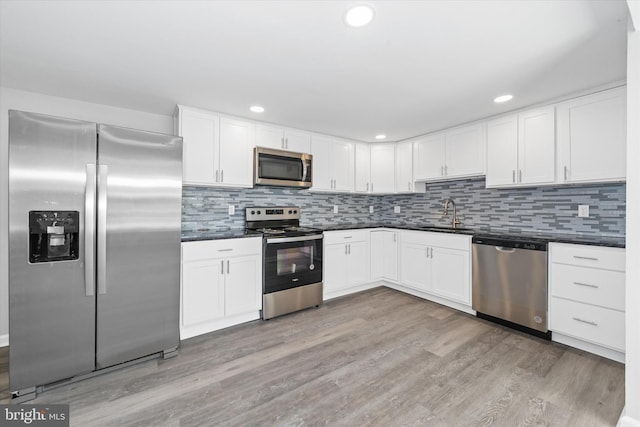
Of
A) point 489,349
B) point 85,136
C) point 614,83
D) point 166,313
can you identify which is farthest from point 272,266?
point 614,83

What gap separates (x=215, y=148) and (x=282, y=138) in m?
0.88

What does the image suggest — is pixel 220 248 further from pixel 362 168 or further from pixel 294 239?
pixel 362 168

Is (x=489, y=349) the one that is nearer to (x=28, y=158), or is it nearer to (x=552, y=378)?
(x=552, y=378)

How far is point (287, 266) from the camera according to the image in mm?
3184

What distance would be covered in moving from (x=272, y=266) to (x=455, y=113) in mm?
2726

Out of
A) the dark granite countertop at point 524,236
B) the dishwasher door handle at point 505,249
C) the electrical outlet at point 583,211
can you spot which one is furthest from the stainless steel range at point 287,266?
the electrical outlet at point 583,211

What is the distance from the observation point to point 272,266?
3062mm

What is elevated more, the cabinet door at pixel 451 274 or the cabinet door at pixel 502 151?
the cabinet door at pixel 502 151

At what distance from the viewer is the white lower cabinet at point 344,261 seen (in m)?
3.58

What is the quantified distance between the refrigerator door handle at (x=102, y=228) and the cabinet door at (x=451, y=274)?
11.3 feet

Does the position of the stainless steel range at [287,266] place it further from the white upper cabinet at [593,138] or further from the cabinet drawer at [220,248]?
the white upper cabinet at [593,138]

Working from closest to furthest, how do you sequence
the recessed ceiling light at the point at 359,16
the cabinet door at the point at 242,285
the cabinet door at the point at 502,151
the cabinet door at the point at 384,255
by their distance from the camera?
the recessed ceiling light at the point at 359,16 < the cabinet door at the point at 242,285 < the cabinet door at the point at 502,151 < the cabinet door at the point at 384,255

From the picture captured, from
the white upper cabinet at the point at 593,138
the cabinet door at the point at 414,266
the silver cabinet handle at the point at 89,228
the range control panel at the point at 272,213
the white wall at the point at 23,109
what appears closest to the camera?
the silver cabinet handle at the point at 89,228

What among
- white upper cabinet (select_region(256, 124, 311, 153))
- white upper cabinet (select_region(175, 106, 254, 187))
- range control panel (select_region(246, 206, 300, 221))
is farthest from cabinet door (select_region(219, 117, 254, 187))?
range control panel (select_region(246, 206, 300, 221))
